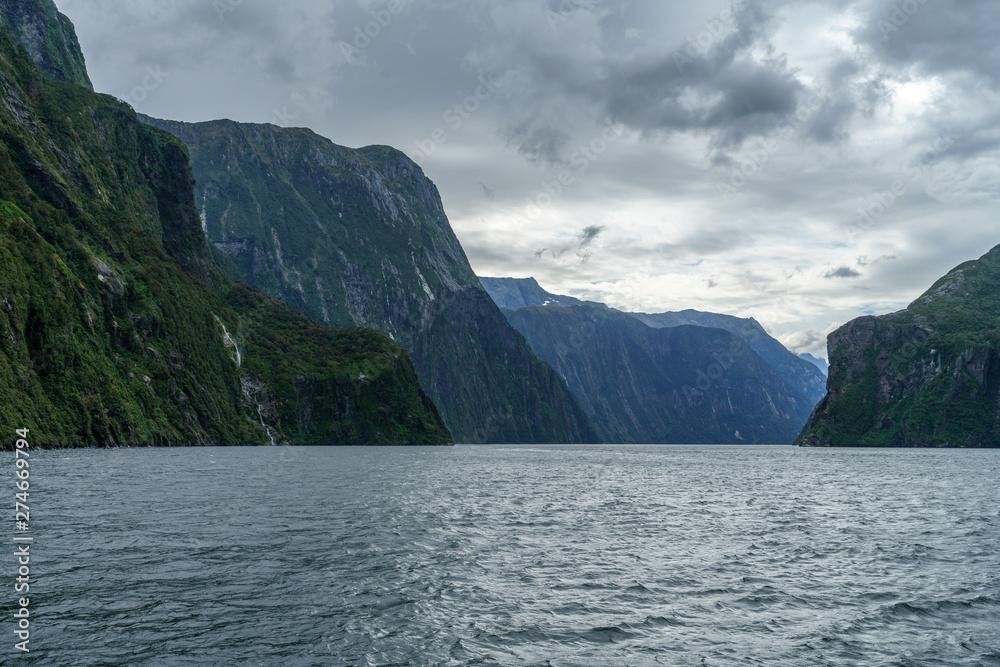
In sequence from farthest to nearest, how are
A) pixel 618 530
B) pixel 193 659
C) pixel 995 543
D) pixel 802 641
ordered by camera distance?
pixel 618 530
pixel 995 543
pixel 802 641
pixel 193 659

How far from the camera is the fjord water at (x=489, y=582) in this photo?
20.8m

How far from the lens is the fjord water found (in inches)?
821

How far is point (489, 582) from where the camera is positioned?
30047mm

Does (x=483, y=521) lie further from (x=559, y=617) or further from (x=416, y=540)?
(x=559, y=617)

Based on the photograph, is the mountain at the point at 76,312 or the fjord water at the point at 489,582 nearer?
the fjord water at the point at 489,582

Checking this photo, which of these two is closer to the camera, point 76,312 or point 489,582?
point 489,582

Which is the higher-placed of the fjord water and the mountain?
the mountain

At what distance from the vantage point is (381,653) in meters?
20.0

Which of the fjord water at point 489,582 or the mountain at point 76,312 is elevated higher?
the mountain at point 76,312

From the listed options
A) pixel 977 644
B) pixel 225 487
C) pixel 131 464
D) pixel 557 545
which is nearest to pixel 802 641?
pixel 977 644

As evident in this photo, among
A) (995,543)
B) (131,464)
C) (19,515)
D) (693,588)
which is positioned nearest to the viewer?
(693,588)

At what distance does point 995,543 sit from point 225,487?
2465 inches

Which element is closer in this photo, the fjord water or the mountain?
the fjord water

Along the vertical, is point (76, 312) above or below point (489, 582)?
above
